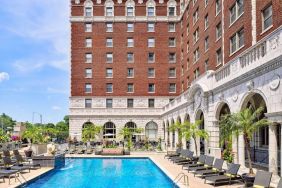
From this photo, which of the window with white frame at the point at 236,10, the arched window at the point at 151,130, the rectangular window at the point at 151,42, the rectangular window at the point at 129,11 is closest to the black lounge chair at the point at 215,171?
the window with white frame at the point at 236,10

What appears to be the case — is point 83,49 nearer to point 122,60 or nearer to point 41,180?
point 122,60

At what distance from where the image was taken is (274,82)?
16203 mm

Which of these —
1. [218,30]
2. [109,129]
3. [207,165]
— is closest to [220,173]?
[207,165]

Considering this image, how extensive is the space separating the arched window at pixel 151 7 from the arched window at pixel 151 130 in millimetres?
17547

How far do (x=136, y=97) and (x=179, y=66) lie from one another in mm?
8240

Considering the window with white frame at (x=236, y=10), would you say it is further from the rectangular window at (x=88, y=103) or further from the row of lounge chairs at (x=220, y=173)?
the rectangular window at (x=88, y=103)

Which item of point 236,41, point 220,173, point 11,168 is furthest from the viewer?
point 236,41

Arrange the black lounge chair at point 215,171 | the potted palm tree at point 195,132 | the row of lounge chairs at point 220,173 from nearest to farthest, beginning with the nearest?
the row of lounge chairs at point 220,173, the black lounge chair at point 215,171, the potted palm tree at point 195,132

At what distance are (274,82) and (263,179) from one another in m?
4.38

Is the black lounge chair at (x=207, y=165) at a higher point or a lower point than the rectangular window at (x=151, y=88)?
lower

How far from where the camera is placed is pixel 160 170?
80.9 feet

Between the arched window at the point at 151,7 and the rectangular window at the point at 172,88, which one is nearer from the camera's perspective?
the rectangular window at the point at 172,88

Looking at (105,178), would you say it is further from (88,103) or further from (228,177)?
(88,103)

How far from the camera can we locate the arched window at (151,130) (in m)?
60.0
